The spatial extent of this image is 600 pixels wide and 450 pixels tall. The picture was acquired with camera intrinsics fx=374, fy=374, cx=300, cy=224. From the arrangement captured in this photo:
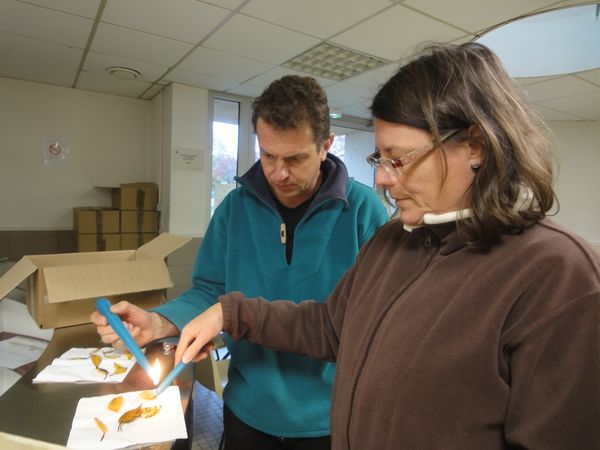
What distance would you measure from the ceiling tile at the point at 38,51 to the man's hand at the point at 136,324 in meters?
2.60

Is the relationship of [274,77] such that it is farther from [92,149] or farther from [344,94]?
[92,149]

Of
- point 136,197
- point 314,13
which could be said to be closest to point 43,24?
point 136,197

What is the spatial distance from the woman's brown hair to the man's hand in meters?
0.73

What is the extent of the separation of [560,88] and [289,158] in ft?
11.3

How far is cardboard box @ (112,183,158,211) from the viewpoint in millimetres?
3523

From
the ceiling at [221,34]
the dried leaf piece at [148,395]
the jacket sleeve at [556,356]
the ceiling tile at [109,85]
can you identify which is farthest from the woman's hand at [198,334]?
the ceiling tile at [109,85]

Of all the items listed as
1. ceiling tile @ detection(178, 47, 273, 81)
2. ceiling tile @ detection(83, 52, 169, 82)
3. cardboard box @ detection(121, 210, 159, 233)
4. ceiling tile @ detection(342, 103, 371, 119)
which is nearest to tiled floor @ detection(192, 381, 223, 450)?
cardboard box @ detection(121, 210, 159, 233)

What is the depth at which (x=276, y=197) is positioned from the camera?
1.10 metres

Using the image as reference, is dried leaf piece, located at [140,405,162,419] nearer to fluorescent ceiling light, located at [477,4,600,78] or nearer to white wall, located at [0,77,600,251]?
fluorescent ceiling light, located at [477,4,600,78]

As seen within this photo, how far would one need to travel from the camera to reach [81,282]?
4.15 feet

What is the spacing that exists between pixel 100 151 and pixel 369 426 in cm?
407

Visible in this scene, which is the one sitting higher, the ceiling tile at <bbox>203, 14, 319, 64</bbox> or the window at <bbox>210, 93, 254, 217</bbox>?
the ceiling tile at <bbox>203, 14, 319, 64</bbox>

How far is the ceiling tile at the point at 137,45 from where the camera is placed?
2.41 meters

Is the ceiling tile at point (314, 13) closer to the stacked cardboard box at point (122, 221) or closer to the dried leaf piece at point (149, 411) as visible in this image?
the dried leaf piece at point (149, 411)
